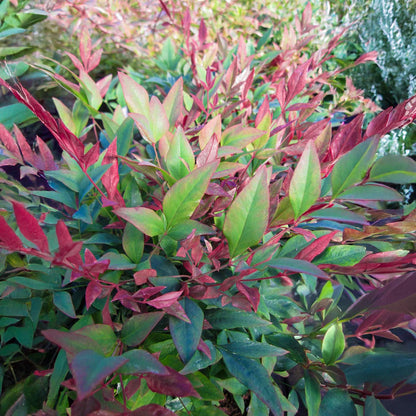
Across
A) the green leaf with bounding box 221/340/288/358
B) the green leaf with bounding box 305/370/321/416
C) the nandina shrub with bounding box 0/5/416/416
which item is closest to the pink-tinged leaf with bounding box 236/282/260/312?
the nandina shrub with bounding box 0/5/416/416

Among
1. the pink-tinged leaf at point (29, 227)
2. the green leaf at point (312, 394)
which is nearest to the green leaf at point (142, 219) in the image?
the pink-tinged leaf at point (29, 227)

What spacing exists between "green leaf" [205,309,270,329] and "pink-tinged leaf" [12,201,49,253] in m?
0.30

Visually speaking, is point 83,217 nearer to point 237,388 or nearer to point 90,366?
point 90,366

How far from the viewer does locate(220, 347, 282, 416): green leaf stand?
0.47 meters

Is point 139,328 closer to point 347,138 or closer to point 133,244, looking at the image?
point 133,244

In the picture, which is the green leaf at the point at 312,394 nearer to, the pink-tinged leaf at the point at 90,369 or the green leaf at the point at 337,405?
the green leaf at the point at 337,405

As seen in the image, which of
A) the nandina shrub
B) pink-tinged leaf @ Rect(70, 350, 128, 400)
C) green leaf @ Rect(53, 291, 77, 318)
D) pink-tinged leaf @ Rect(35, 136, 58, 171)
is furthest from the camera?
pink-tinged leaf @ Rect(35, 136, 58, 171)

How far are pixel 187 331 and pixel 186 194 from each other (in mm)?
186

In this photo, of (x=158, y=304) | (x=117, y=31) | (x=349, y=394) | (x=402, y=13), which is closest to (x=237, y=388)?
(x=349, y=394)

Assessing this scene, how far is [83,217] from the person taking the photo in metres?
0.56

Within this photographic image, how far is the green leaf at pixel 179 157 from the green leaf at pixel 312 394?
1.26 feet

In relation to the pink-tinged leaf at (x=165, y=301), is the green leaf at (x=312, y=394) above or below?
below

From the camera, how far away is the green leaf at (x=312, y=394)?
0.55 meters

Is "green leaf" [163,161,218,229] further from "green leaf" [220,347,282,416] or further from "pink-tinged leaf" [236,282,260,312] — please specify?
"green leaf" [220,347,282,416]
